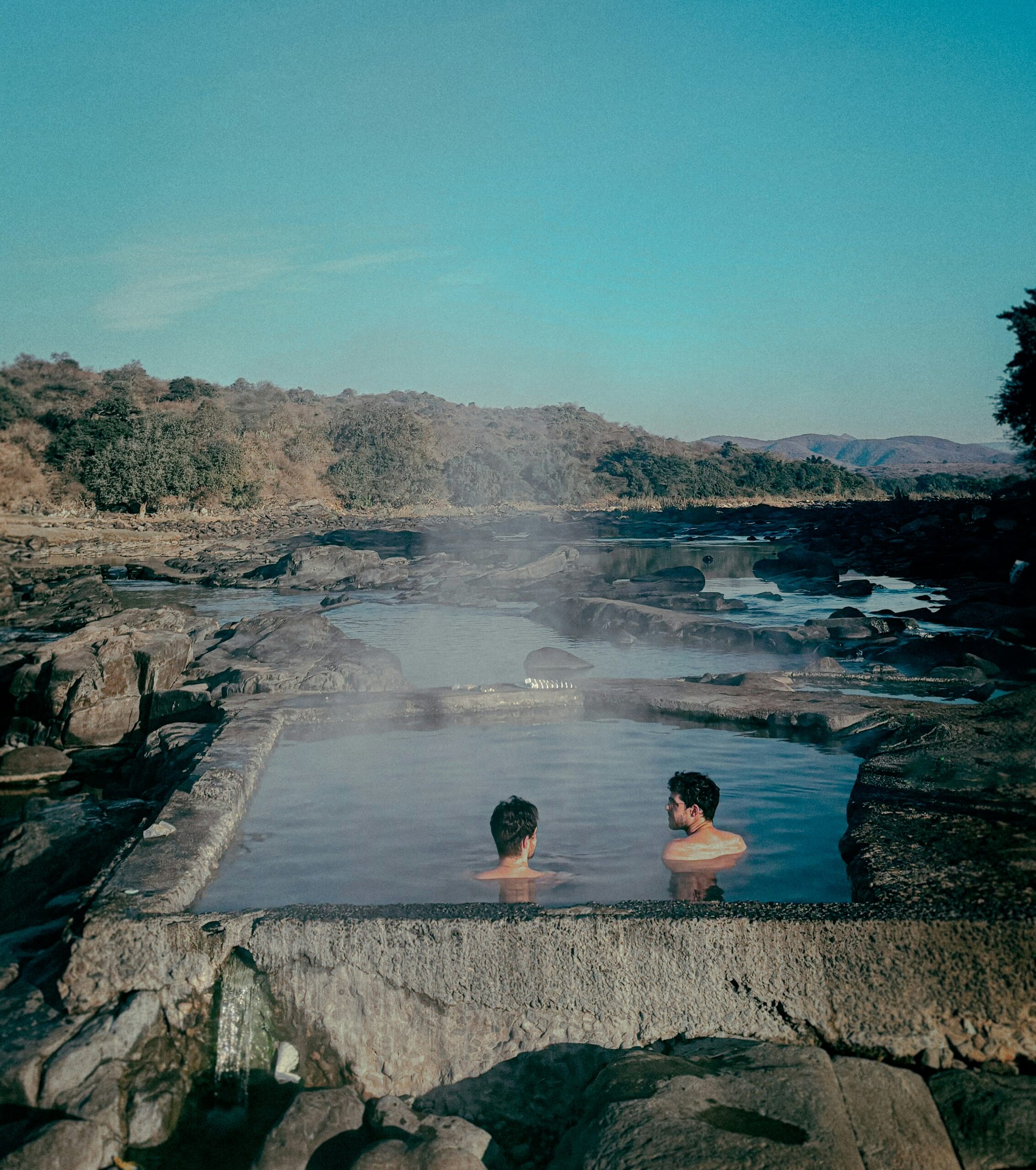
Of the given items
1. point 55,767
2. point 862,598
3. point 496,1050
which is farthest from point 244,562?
point 496,1050

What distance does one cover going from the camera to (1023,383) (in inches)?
1024

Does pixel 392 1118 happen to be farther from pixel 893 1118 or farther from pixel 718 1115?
pixel 893 1118

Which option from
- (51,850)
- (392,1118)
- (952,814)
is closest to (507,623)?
(51,850)

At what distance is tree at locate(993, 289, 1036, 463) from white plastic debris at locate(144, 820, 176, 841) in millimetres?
27051

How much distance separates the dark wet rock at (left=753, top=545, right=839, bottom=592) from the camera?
826 inches

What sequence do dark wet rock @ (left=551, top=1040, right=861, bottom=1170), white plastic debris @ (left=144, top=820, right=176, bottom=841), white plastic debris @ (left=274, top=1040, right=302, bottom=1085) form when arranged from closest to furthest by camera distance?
dark wet rock @ (left=551, top=1040, right=861, bottom=1170), white plastic debris @ (left=274, top=1040, right=302, bottom=1085), white plastic debris @ (left=144, top=820, right=176, bottom=841)

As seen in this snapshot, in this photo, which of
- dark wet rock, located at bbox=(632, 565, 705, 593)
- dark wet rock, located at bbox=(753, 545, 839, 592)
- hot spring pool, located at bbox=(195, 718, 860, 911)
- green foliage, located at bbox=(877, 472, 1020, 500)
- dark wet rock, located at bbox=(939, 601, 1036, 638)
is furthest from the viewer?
green foliage, located at bbox=(877, 472, 1020, 500)

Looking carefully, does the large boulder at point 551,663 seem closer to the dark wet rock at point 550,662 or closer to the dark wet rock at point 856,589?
the dark wet rock at point 550,662

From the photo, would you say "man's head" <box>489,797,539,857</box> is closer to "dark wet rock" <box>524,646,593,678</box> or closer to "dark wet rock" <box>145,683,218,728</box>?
"dark wet rock" <box>145,683,218,728</box>

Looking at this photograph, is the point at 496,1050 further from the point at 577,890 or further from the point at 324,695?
the point at 324,695

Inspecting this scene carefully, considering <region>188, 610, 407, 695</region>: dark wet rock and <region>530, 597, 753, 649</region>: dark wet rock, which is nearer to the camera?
<region>188, 610, 407, 695</region>: dark wet rock

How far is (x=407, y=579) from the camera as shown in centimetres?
2230

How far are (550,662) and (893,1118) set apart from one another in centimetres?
814

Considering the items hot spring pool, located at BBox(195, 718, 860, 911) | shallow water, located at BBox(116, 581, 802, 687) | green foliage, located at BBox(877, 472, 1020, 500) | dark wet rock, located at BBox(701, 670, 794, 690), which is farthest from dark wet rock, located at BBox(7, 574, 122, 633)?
green foliage, located at BBox(877, 472, 1020, 500)
